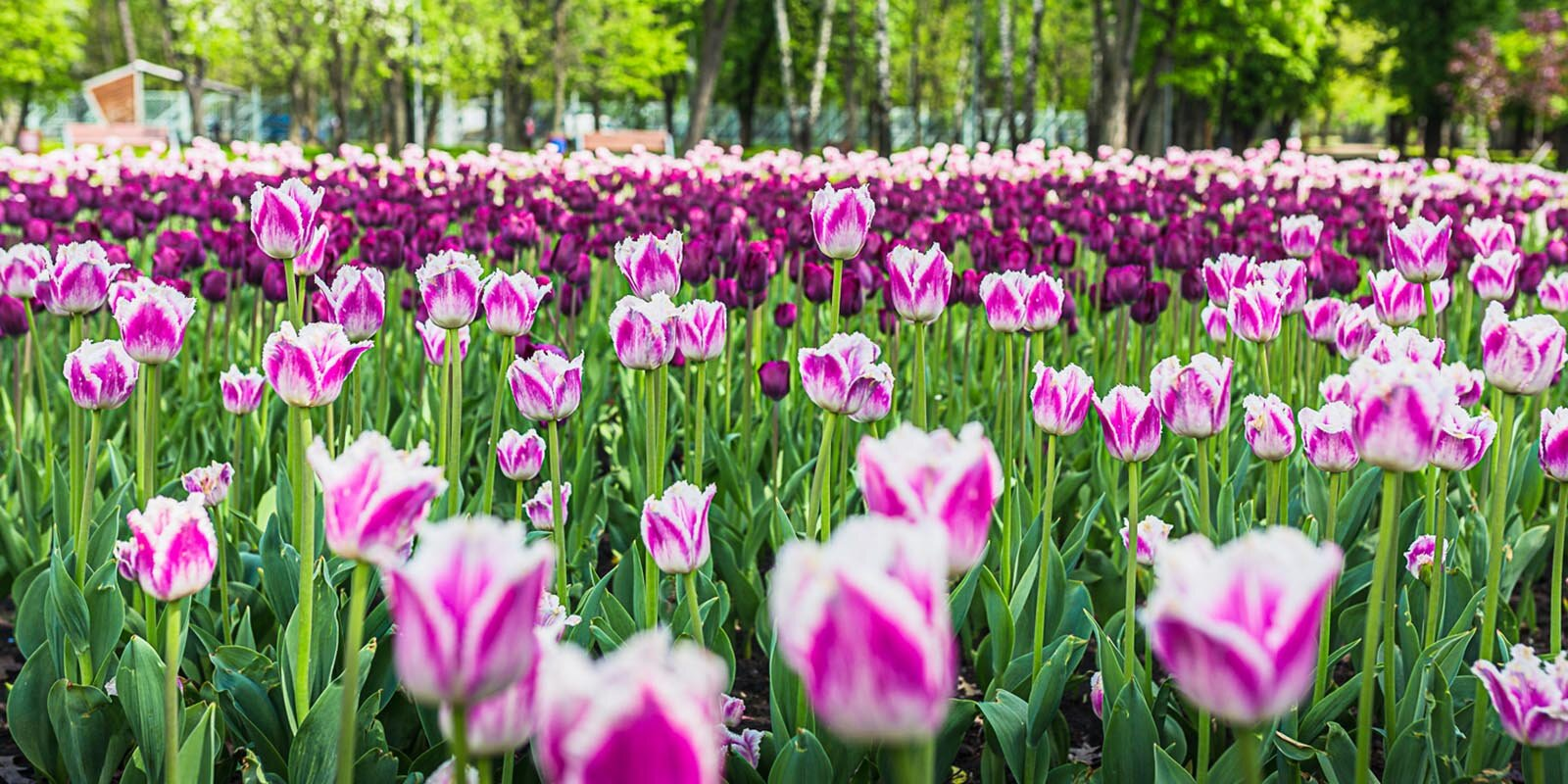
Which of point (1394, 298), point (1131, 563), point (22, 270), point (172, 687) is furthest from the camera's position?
point (22, 270)

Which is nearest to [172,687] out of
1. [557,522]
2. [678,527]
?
[678,527]

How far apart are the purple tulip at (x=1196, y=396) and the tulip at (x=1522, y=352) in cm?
35

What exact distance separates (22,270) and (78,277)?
57 centimetres

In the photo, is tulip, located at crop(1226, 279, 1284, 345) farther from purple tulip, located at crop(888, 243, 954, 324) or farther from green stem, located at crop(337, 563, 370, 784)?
green stem, located at crop(337, 563, 370, 784)

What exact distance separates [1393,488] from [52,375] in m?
4.34

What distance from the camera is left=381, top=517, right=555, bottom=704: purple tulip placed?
83 centimetres

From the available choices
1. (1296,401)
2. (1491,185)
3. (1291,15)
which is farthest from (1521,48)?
(1296,401)

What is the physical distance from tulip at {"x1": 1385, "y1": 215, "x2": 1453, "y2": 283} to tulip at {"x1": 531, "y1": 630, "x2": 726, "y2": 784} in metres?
2.72

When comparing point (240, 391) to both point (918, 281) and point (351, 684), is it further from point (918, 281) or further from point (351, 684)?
point (351, 684)

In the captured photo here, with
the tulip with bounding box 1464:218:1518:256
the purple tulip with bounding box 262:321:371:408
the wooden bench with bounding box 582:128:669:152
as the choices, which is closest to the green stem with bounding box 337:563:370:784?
the purple tulip with bounding box 262:321:371:408

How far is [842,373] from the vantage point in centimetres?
212

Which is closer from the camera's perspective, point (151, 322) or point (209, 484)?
point (151, 322)

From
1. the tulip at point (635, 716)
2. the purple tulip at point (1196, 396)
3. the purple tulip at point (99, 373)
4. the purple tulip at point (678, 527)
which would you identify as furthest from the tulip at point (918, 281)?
the tulip at point (635, 716)

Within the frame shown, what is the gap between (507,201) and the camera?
6930 millimetres
